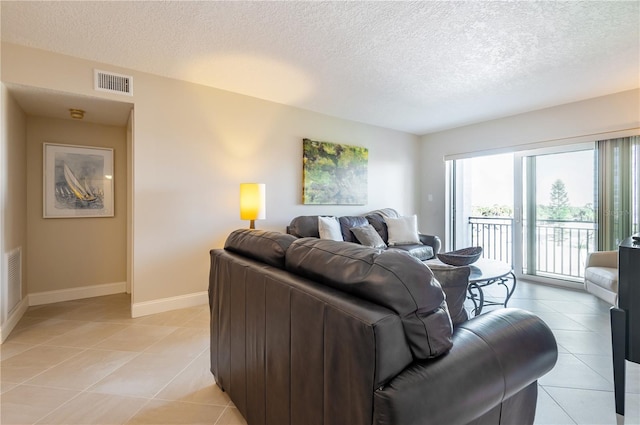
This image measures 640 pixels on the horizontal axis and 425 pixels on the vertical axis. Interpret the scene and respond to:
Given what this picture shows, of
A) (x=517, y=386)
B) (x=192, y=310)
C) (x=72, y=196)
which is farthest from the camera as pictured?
(x=72, y=196)

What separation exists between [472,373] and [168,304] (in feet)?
10.5

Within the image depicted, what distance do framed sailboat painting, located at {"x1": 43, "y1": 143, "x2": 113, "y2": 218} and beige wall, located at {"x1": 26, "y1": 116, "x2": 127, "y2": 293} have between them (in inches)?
2.6

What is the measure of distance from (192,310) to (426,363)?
3.03m

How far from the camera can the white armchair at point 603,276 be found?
2811 millimetres

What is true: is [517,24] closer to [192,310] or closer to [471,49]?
[471,49]

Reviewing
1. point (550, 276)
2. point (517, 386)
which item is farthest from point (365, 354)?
point (550, 276)

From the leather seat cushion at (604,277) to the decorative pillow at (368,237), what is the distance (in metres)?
2.20

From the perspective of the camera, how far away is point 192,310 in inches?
128

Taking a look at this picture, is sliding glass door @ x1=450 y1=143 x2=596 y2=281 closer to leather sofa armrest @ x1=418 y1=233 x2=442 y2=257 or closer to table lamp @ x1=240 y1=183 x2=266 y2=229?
leather sofa armrest @ x1=418 y1=233 x2=442 y2=257

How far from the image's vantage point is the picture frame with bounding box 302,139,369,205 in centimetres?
429

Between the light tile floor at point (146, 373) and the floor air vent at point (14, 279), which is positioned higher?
the floor air vent at point (14, 279)

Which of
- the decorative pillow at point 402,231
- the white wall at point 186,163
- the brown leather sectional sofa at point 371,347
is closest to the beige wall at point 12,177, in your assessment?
the white wall at point 186,163

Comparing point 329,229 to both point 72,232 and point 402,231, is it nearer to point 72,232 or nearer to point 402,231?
point 402,231

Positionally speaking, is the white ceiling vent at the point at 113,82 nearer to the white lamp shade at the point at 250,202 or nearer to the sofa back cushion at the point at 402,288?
the white lamp shade at the point at 250,202
